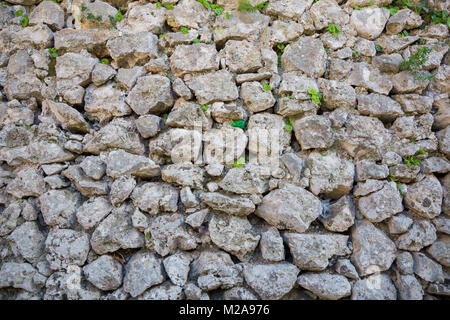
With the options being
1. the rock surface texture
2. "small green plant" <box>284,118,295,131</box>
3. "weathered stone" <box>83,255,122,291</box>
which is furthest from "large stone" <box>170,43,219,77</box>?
"weathered stone" <box>83,255,122,291</box>

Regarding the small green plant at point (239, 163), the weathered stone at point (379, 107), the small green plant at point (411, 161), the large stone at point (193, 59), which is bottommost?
the small green plant at point (239, 163)

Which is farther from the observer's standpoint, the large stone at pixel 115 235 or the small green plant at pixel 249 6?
the small green plant at pixel 249 6

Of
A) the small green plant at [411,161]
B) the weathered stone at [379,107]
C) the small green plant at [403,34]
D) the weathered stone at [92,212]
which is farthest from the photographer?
the small green plant at [403,34]

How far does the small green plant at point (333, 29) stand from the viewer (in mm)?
3270

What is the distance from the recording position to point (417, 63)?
3.07 metres

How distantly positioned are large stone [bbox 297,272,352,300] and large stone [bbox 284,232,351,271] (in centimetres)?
9

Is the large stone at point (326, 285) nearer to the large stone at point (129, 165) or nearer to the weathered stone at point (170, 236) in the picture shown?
the weathered stone at point (170, 236)

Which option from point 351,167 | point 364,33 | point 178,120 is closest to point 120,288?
point 178,120

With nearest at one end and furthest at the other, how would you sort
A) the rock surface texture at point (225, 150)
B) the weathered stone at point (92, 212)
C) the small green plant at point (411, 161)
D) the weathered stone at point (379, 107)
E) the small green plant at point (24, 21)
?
the rock surface texture at point (225, 150)
the weathered stone at point (92, 212)
the small green plant at point (411, 161)
the weathered stone at point (379, 107)
the small green plant at point (24, 21)

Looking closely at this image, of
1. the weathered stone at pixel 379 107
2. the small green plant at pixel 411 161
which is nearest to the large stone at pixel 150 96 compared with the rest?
the weathered stone at pixel 379 107

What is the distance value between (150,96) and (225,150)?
101 cm

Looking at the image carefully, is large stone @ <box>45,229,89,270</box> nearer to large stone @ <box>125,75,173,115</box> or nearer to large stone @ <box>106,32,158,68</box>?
large stone @ <box>125,75,173,115</box>

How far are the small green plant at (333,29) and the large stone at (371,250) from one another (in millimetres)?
2195

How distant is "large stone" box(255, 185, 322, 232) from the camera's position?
274 centimetres
